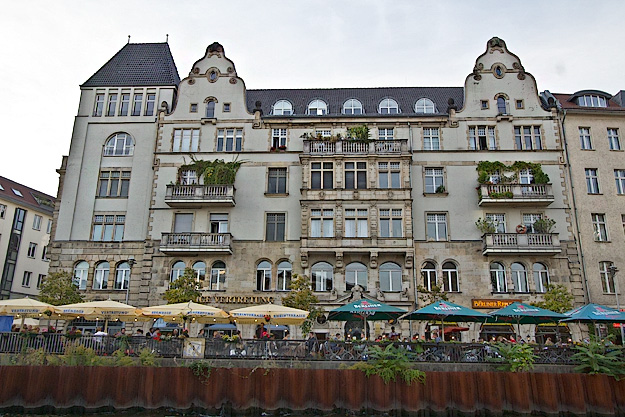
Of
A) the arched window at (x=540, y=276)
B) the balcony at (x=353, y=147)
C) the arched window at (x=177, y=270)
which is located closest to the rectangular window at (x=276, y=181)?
the balcony at (x=353, y=147)

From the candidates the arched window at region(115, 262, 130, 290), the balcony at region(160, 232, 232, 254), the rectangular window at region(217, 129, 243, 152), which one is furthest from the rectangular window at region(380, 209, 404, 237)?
the arched window at region(115, 262, 130, 290)

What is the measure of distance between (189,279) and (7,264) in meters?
32.7

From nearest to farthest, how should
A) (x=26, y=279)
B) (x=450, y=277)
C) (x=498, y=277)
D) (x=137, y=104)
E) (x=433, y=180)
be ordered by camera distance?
(x=498, y=277) → (x=450, y=277) → (x=433, y=180) → (x=137, y=104) → (x=26, y=279)

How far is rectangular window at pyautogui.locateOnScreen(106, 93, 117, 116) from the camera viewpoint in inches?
1665

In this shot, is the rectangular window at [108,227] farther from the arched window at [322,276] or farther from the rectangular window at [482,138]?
the rectangular window at [482,138]

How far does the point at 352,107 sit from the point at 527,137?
13.7 metres

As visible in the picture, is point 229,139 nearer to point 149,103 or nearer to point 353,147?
point 149,103

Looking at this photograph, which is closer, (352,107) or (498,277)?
(498,277)

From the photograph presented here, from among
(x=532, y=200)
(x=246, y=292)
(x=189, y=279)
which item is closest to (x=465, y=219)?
(x=532, y=200)

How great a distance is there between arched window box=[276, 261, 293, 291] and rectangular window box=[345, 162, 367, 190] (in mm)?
7186

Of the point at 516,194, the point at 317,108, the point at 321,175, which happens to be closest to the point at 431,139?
the point at 516,194

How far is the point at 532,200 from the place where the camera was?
1462 inches

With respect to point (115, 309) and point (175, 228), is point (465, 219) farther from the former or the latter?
point (115, 309)

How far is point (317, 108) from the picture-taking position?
42875 millimetres
